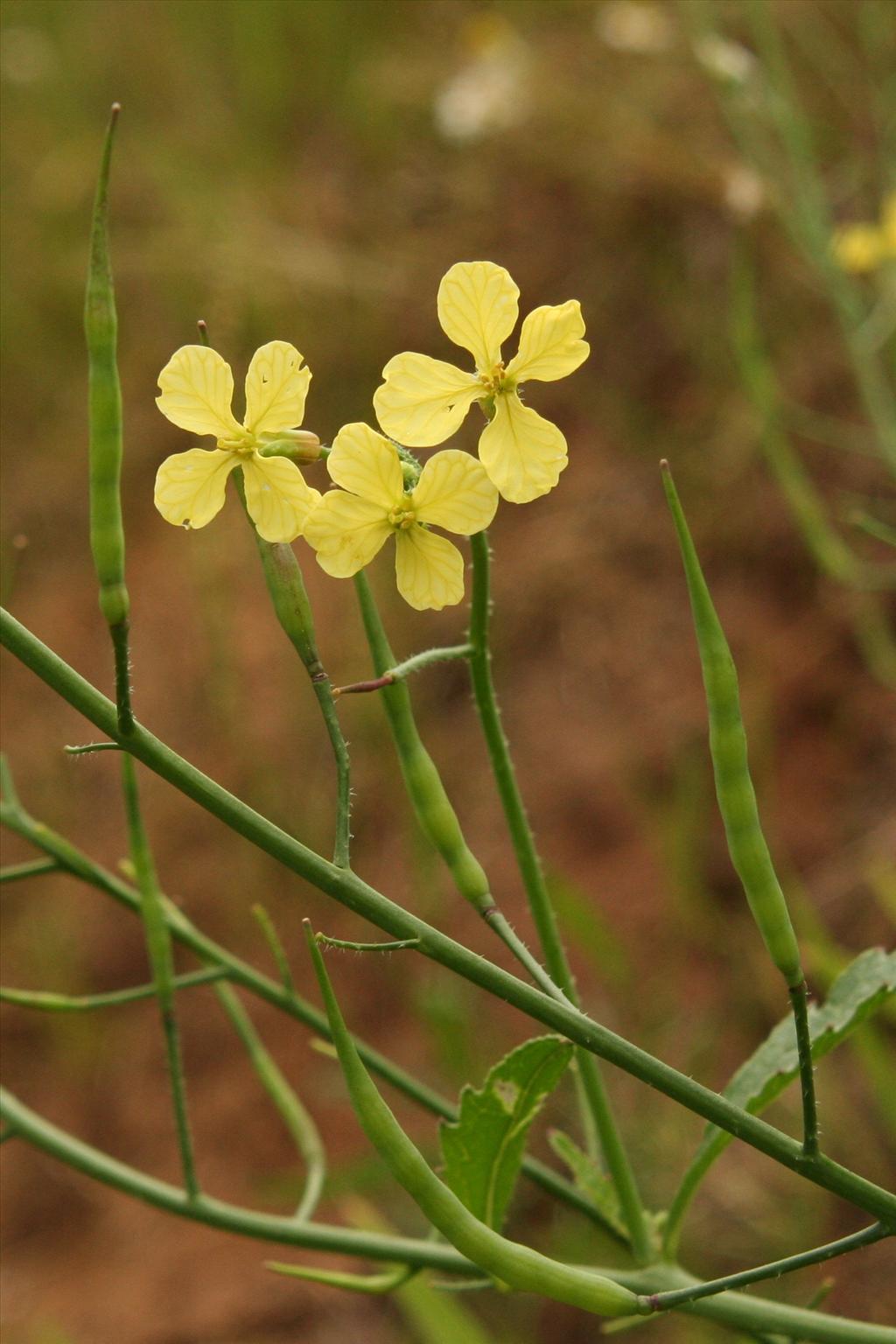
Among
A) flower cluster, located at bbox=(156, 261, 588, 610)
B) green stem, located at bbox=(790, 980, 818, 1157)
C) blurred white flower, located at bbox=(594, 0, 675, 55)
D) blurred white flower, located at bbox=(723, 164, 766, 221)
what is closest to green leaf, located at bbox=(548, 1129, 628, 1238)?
green stem, located at bbox=(790, 980, 818, 1157)

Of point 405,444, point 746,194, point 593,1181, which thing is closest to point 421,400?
point 405,444

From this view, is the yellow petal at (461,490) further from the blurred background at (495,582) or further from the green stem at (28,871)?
the blurred background at (495,582)

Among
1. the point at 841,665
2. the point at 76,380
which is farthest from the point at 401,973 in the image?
the point at 76,380

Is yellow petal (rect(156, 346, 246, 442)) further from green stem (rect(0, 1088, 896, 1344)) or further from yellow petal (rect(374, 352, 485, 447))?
green stem (rect(0, 1088, 896, 1344))

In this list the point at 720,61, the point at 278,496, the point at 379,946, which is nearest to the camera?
the point at 379,946

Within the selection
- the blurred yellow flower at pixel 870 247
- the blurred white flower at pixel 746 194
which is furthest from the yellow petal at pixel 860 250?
the blurred white flower at pixel 746 194

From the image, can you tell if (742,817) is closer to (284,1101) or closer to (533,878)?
Answer: (533,878)

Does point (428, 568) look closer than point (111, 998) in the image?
Yes
